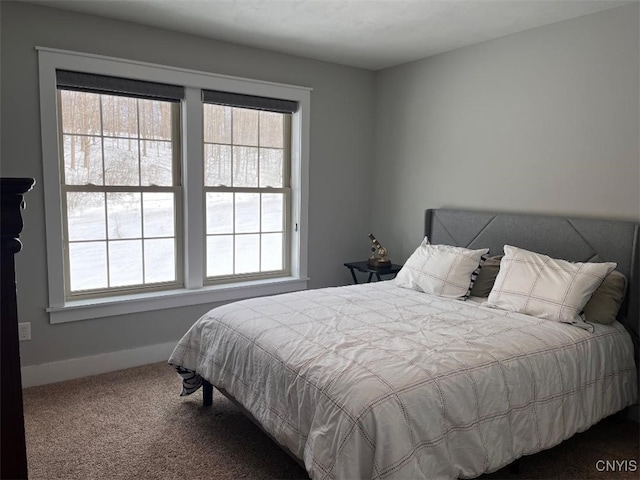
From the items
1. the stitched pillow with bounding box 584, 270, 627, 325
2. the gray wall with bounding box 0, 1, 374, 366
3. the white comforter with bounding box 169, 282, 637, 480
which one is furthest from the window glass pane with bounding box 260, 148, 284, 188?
the stitched pillow with bounding box 584, 270, 627, 325

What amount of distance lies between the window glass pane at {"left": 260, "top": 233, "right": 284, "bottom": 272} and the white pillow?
1.33 m

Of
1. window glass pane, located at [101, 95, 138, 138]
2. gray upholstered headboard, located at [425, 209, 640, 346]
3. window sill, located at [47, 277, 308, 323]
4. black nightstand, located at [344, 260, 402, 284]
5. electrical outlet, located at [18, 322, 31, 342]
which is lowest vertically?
electrical outlet, located at [18, 322, 31, 342]

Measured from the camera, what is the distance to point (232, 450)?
2.51 m

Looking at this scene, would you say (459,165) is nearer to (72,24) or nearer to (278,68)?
(278,68)

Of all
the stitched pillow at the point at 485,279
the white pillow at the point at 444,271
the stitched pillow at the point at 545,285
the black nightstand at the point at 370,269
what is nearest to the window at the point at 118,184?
the black nightstand at the point at 370,269

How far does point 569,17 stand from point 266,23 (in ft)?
6.64

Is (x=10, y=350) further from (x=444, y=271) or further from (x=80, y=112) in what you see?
(x=80, y=112)

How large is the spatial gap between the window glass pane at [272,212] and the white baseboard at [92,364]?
131 cm

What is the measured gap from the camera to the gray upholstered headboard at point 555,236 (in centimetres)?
280

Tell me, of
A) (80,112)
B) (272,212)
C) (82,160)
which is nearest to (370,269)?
(272,212)

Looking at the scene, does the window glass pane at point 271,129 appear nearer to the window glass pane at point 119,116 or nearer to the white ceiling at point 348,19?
the white ceiling at point 348,19

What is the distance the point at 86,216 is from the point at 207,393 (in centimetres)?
159

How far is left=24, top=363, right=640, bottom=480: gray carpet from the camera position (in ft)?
7.60

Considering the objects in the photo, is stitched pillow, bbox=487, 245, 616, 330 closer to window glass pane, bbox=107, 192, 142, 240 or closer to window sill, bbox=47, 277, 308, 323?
window sill, bbox=47, 277, 308, 323
